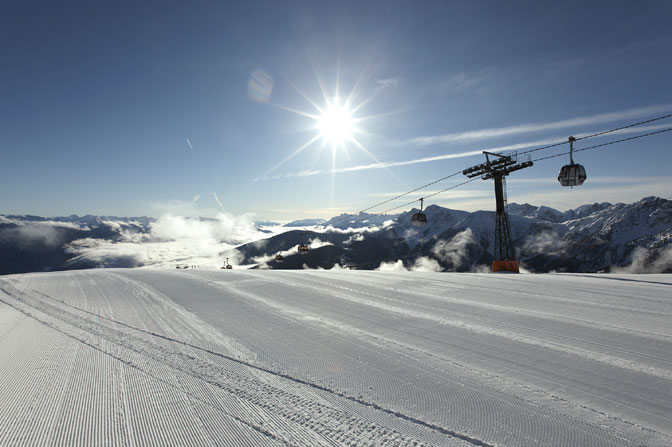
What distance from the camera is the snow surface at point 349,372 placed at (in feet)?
7.58

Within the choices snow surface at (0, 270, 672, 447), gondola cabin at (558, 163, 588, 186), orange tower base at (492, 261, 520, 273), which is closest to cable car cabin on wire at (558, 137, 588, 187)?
gondola cabin at (558, 163, 588, 186)

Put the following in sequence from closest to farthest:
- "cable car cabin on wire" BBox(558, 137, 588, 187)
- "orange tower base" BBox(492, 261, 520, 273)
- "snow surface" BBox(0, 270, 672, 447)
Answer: "snow surface" BBox(0, 270, 672, 447)
"cable car cabin on wire" BBox(558, 137, 588, 187)
"orange tower base" BBox(492, 261, 520, 273)

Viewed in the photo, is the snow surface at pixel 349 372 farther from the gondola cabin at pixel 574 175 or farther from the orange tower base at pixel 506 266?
the orange tower base at pixel 506 266

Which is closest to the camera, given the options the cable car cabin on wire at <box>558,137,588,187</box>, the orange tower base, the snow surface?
the snow surface

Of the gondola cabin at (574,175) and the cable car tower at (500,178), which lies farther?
the cable car tower at (500,178)

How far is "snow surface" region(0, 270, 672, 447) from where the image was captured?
231 cm

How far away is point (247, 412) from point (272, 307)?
3576 millimetres

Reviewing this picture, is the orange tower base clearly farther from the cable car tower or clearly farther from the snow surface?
the snow surface

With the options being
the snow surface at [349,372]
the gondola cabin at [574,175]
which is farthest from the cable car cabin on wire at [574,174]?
the snow surface at [349,372]

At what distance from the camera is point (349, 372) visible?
10.7ft

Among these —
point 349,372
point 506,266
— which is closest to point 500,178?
point 506,266

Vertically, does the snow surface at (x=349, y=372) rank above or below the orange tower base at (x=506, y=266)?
below

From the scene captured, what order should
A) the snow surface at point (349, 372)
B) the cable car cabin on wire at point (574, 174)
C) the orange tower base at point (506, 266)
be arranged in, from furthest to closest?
the orange tower base at point (506, 266), the cable car cabin on wire at point (574, 174), the snow surface at point (349, 372)

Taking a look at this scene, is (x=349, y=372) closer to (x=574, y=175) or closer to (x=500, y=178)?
(x=574, y=175)
